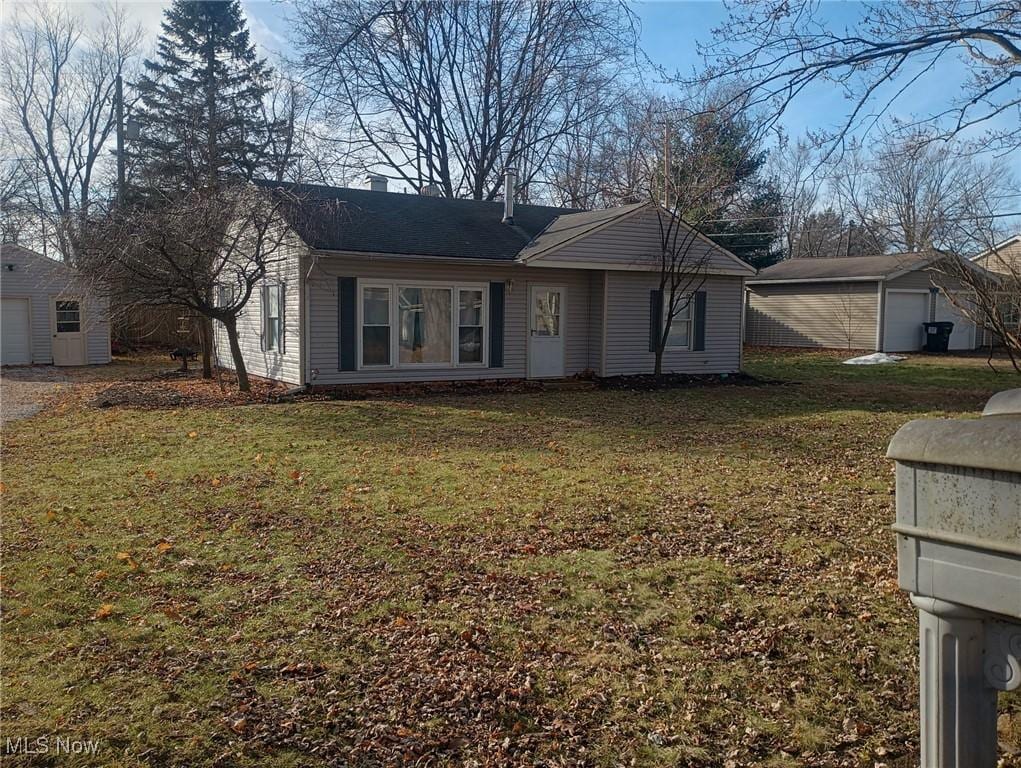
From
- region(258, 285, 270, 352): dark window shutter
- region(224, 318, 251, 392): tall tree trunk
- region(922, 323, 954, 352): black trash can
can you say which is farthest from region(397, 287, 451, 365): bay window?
region(922, 323, 954, 352): black trash can

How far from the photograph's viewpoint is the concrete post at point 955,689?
7.10 feet

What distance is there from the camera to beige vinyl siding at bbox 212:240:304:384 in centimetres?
1513

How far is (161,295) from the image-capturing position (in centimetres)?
1448

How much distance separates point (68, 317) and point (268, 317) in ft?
32.0

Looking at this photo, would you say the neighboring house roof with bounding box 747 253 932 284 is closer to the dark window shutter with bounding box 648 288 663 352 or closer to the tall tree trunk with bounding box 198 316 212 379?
the dark window shutter with bounding box 648 288 663 352

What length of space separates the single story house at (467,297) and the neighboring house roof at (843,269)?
1059 cm

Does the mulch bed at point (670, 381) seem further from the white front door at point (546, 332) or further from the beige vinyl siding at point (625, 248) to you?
the beige vinyl siding at point (625, 248)

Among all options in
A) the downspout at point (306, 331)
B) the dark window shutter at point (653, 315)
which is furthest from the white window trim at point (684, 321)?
the downspout at point (306, 331)

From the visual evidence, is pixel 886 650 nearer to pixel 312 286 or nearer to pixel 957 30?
pixel 957 30

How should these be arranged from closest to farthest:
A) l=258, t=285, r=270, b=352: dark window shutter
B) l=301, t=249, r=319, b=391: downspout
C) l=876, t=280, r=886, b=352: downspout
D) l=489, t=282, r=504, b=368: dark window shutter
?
l=301, t=249, r=319, b=391: downspout < l=489, t=282, r=504, b=368: dark window shutter < l=258, t=285, r=270, b=352: dark window shutter < l=876, t=280, r=886, b=352: downspout

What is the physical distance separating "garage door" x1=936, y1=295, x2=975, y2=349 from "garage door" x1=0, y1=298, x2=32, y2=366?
30.6m

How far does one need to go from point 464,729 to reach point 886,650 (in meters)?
2.31

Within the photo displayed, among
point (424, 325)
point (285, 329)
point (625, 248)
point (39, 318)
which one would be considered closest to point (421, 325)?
point (424, 325)

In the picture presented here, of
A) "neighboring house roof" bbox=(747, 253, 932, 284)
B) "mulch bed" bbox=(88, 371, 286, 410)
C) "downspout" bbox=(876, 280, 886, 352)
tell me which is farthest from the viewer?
"downspout" bbox=(876, 280, 886, 352)
